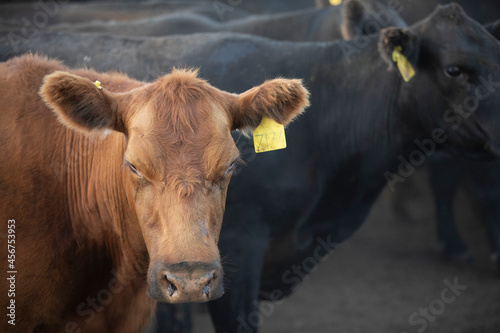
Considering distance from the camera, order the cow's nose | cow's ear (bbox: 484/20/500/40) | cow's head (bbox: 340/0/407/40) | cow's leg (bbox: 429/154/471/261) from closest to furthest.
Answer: the cow's nose, cow's ear (bbox: 484/20/500/40), cow's head (bbox: 340/0/407/40), cow's leg (bbox: 429/154/471/261)

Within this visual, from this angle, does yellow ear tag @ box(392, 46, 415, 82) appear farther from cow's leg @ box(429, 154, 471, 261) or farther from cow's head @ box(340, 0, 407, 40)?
cow's leg @ box(429, 154, 471, 261)

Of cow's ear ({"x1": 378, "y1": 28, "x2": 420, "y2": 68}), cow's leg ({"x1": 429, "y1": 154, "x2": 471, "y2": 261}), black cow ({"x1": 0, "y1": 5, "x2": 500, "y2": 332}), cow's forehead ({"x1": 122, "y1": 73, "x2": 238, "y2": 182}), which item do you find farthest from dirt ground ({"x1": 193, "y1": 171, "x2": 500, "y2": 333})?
cow's forehead ({"x1": 122, "y1": 73, "x2": 238, "y2": 182})

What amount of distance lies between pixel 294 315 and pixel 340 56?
278cm

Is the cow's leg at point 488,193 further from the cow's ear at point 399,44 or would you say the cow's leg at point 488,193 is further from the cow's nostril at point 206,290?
the cow's nostril at point 206,290

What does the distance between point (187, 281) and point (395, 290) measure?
4.53 meters

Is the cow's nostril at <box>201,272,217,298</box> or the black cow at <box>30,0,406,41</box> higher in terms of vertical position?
the cow's nostril at <box>201,272,217,298</box>

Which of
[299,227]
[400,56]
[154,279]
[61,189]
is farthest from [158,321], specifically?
[400,56]

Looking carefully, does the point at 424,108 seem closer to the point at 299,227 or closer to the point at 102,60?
the point at 299,227

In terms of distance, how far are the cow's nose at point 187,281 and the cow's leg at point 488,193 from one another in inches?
213

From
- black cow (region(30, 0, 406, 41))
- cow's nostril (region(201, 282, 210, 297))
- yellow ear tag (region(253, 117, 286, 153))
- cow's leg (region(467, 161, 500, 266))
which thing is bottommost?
cow's leg (region(467, 161, 500, 266))

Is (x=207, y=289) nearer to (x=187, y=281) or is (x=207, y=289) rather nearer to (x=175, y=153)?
(x=187, y=281)

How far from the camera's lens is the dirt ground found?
555cm

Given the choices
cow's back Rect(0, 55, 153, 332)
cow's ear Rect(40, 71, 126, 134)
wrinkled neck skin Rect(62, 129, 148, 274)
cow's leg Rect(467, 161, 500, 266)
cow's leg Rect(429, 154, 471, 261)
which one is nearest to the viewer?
cow's ear Rect(40, 71, 126, 134)

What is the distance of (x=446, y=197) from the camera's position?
7305mm
